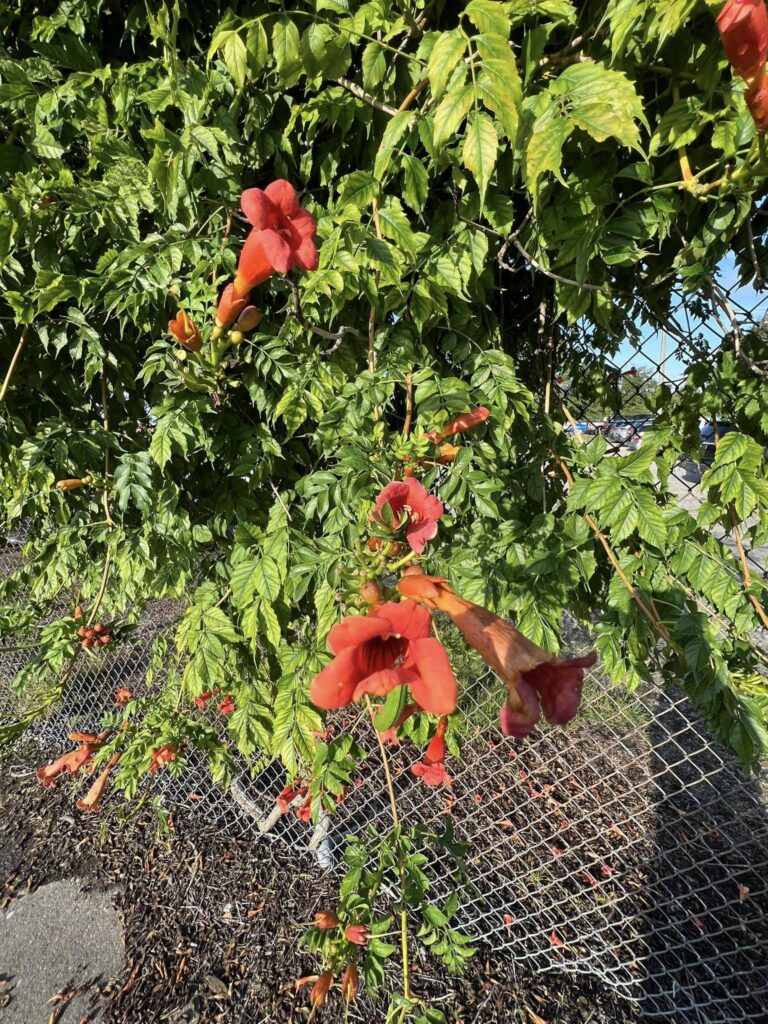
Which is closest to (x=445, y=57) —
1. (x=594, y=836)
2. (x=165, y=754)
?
(x=165, y=754)

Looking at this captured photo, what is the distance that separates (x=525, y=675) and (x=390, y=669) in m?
0.23

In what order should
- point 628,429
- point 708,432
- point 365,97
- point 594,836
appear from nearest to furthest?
point 365,97 < point 708,432 < point 628,429 < point 594,836

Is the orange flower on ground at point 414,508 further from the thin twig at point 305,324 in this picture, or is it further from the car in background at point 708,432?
the car in background at point 708,432

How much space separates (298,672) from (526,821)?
244cm

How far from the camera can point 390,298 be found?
1.57 meters

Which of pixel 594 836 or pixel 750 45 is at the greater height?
pixel 750 45

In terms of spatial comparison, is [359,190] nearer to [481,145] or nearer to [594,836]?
[481,145]

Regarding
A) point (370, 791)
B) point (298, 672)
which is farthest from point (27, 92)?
point (370, 791)

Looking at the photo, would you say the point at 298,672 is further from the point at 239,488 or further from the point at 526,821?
the point at 526,821

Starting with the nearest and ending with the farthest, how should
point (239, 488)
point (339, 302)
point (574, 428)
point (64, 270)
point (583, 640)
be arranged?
point (339, 302)
point (64, 270)
point (574, 428)
point (239, 488)
point (583, 640)

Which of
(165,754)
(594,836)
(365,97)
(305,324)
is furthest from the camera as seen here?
(594,836)

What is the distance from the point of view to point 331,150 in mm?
1750

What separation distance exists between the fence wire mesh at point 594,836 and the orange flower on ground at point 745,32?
1.02 meters

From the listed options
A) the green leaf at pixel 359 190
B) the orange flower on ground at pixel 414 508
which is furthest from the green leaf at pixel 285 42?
the orange flower on ground at pixel 414 508
